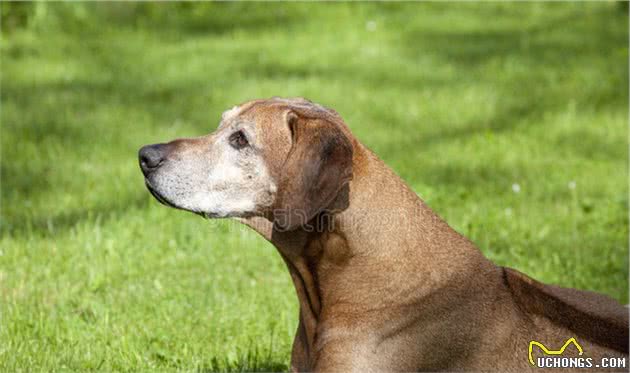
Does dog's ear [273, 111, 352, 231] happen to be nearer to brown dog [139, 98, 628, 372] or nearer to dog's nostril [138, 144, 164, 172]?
brown dog [139, 98, 628, 372]

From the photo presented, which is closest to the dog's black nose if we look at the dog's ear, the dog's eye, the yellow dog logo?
the dog's eye

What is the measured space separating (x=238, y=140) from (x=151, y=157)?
35 cm

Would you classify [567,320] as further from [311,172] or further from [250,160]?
[250,160]

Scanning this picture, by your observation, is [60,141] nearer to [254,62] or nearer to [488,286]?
[254,62]

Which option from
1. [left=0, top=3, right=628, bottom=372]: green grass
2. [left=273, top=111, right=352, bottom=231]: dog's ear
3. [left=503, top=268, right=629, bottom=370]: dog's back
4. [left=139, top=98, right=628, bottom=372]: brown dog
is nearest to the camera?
[left=273, top=111, right=352, bottom=231]: dog's ear

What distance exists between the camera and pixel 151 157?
433cm

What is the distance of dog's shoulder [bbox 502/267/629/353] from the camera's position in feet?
14.1

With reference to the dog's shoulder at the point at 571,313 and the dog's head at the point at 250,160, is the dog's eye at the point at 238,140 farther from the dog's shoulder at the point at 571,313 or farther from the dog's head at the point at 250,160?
the dog's shoulder at the point at 571,313

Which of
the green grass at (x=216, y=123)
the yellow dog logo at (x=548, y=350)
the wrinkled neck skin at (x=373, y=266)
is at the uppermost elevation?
the wrinkled neck skin at (x=373, y=266)

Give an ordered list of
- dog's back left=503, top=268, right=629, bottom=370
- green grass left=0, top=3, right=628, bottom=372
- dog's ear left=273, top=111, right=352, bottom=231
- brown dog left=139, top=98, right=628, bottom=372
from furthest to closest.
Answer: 1. green grass left=0, top=3, right=628, bottom=372
2. dog's back left=503, top=268, right=629, bottom=370
3. brown dog left=139, top=98, right=628, bottom=372
4. dog's ear left=273, top=111, right=352, bottom=231

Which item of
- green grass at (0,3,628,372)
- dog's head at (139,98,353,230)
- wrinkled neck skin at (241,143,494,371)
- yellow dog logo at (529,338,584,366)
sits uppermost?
dog's head at (139,98,353,230)

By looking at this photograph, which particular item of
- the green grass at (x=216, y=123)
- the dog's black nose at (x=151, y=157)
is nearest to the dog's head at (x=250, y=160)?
the dog's black nose at (x=151, y=157)

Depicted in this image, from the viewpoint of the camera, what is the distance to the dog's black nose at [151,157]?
170 inches

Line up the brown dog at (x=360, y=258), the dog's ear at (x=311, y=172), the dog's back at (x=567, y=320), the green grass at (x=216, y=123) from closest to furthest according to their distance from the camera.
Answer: the dog's ear at (x=311, y=172), the brown dog at (x=360, y=258), the dog's back at (x=567, y=320), the green grass at (x=216, y=123)
